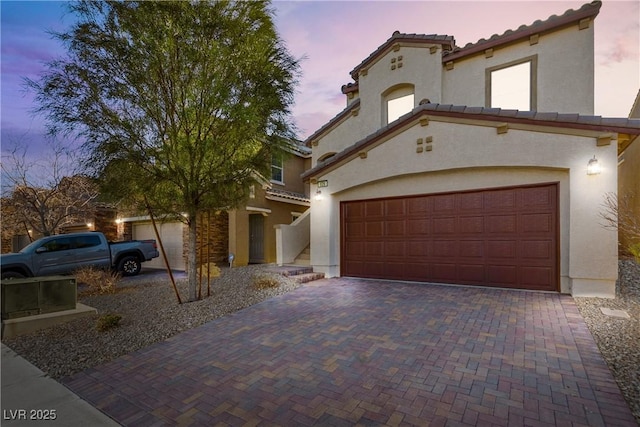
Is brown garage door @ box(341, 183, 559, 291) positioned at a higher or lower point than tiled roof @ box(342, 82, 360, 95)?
lower

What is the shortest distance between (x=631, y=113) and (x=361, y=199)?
12.9 meters

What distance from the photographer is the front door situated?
1420 centimetres

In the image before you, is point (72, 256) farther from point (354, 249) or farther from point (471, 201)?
point (471, 201)

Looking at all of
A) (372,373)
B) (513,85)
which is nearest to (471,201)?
(513,85)

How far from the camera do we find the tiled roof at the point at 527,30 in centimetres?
836

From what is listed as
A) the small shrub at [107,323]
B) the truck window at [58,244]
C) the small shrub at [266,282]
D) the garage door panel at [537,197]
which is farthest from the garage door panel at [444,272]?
the truck window at [58,244]

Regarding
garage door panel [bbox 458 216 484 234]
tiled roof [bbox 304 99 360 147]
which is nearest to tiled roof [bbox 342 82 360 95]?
tiled roof [bbox 304 99 360 147]

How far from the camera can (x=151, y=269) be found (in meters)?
14.1

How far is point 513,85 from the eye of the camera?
9.64 meters

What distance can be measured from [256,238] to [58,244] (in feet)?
24.0

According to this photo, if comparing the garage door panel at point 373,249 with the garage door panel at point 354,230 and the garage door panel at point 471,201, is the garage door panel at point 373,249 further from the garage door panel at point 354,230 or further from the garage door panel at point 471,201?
the garage door panel at point 471,201

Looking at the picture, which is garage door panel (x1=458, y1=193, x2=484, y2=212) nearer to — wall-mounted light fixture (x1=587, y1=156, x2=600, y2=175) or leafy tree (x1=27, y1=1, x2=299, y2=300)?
wall-mounted light fixture (x1=587, y1=156, x2=600, y2=175)

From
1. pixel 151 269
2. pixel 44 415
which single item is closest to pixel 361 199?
pixel 44 415

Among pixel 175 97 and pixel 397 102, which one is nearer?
pixel 175 97
